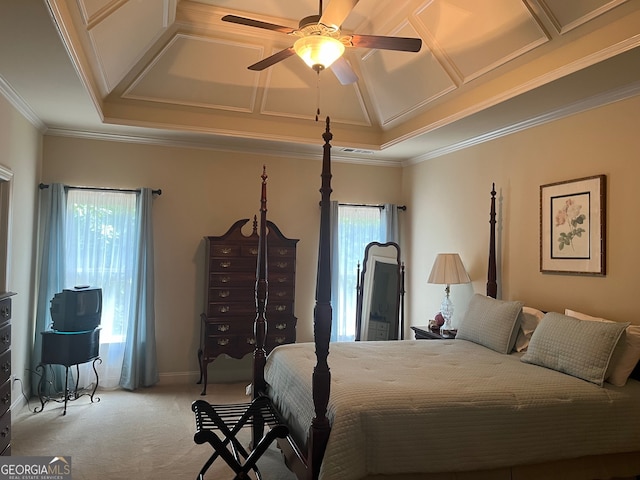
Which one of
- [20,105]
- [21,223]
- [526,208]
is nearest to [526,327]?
[526,208]

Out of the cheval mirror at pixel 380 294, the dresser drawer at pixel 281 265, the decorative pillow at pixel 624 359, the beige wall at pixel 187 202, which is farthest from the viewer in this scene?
the cheval mirror at pixel 380 294

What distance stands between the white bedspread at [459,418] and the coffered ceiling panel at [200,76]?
2905mm

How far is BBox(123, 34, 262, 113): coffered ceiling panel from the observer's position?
4.18m

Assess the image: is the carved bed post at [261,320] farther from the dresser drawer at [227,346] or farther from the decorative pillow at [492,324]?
the decorative pillow at [492,324]

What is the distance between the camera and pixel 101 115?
4.36 meters

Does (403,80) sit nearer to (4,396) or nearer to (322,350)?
(322,350)

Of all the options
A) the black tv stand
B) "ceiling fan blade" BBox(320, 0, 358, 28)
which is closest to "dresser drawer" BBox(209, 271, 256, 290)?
the black tv stand

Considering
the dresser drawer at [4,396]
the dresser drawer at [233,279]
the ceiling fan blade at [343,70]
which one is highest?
the ceiling fan blade at [343,70]

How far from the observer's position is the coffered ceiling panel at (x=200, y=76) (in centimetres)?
418

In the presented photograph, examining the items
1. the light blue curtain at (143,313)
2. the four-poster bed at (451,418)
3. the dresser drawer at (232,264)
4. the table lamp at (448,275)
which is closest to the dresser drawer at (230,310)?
the dresser drawer at (232,264)

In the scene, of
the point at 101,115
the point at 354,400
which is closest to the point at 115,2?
the point at 101,115

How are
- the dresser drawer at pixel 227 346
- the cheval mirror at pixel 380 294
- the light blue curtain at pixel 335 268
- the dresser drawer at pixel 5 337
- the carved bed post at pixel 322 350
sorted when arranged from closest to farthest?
the carved bed post at pixel 322 350, the dresser drawer at pixel 5 337, the dresser drawer at pixel 227 346, the cheval mirror at pixel 380 294, the light blue curtain at pixel 335 268

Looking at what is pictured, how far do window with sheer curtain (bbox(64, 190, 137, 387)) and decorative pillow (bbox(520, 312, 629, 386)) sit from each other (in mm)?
3876

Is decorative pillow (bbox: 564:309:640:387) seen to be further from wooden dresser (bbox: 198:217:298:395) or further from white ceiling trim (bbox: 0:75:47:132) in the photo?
white ceiling trim (bbox: 0:75:47:132)
